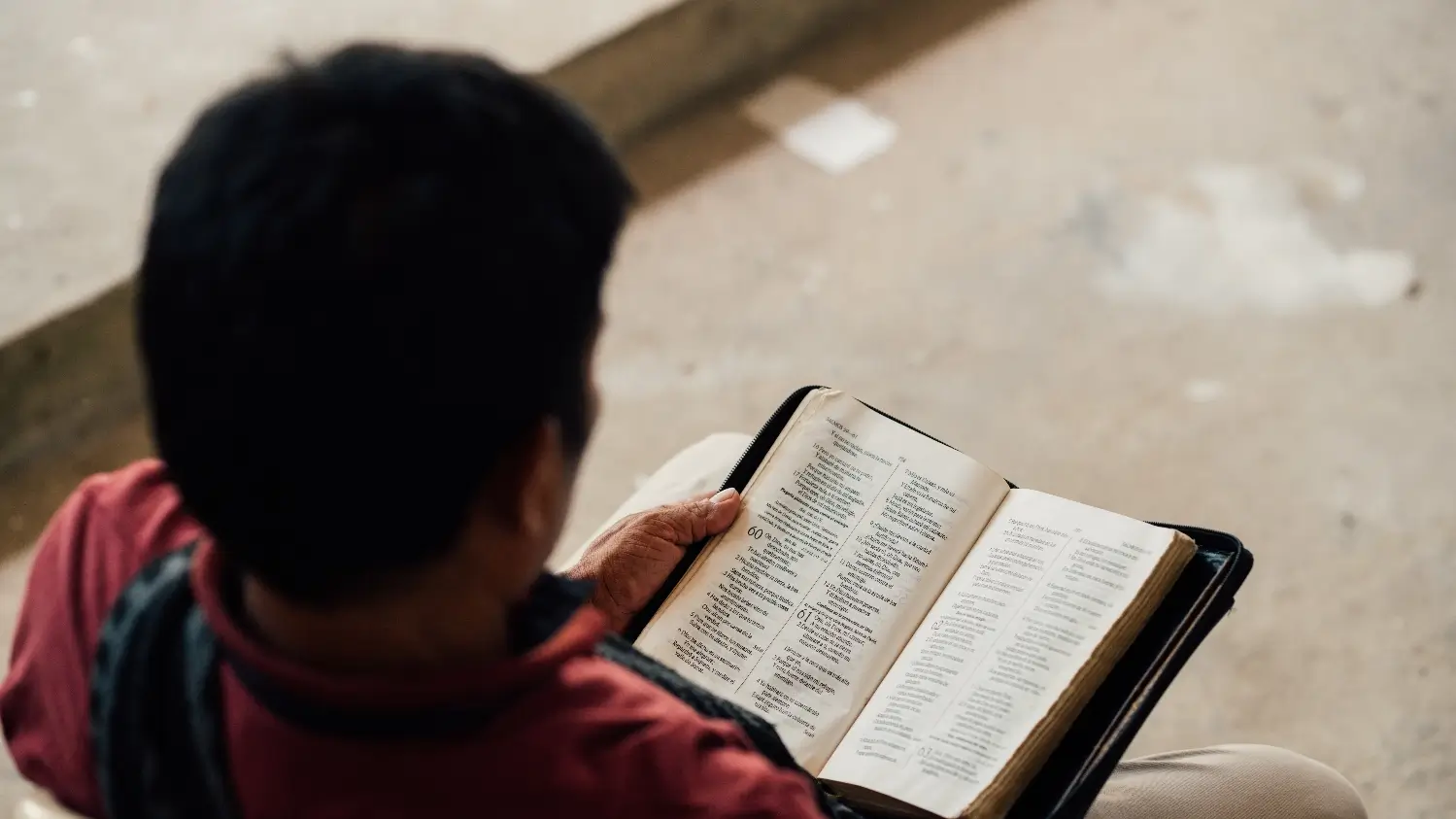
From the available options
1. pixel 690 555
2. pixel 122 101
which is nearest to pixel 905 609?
pixel 690 555

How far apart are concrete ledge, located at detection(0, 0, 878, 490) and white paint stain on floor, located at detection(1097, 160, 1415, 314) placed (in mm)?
671

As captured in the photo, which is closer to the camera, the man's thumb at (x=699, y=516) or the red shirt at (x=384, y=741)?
the red shirt at (x=384, y=741)

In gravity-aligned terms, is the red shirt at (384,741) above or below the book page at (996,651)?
above

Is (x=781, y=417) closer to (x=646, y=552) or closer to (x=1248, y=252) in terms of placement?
(x=646, y=552)

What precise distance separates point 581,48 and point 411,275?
169 cm

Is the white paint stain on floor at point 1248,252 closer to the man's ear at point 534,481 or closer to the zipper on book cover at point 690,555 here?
the zipper on book cover at point 690,555

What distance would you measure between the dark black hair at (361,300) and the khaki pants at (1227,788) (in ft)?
1.80

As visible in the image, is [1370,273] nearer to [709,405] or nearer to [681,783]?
[709,405]

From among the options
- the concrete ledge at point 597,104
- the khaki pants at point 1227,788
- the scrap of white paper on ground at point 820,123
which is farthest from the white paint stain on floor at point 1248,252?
the khaki pants at point 1227,788

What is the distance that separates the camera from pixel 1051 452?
5.88 ft

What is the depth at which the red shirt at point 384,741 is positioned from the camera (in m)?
0.56

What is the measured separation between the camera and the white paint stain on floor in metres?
1.95

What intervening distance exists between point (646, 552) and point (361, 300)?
477mm

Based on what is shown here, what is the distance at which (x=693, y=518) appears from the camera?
950 millimetres
